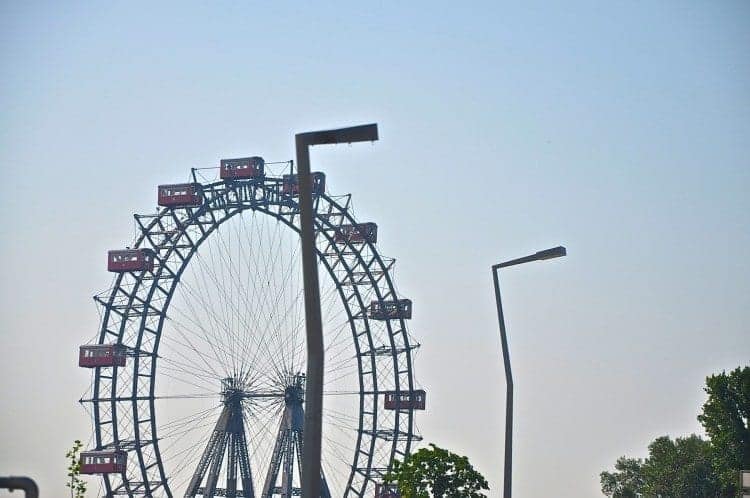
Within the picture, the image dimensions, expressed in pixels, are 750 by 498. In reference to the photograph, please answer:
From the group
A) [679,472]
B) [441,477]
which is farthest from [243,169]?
[679,472]

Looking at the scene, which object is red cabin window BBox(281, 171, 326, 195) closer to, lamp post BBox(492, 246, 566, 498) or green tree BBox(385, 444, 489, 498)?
green tree BBox(385, 444, 489, 498)

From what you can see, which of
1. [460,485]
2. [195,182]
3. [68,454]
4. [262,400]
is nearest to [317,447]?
[460,485]

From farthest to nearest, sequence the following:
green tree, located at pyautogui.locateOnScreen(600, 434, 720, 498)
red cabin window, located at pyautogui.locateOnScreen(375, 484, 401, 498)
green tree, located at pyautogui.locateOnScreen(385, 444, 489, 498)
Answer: green tree, located at pyautogui.locateOnScreen(600, 434, 720, 498)
red cabin window, located at pyautogui.locateOnScreen(375, 484, 401, 498)
green tree, located at pyautogui.locateOnScreen(385, 444, 489, 498)

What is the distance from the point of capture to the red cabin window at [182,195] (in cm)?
9012

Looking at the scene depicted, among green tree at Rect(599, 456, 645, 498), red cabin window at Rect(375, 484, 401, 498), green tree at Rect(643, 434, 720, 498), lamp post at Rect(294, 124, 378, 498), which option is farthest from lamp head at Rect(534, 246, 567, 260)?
green tree at Rect(599, 456, 645, 498)

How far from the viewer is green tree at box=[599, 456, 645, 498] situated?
15825 cm

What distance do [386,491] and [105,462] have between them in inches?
719

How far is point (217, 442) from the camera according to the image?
87750 millimetres

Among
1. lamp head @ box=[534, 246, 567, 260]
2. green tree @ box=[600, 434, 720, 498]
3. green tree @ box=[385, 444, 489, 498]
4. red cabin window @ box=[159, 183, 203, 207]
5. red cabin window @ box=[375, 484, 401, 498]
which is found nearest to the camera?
lamp head @ box=[534, 246, 567, 260]

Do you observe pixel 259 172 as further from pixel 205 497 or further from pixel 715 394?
pixel 715 394

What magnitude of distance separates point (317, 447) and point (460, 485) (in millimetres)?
34261

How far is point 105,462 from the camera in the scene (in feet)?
281

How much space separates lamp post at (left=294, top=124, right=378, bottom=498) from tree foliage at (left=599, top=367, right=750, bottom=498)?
296ft

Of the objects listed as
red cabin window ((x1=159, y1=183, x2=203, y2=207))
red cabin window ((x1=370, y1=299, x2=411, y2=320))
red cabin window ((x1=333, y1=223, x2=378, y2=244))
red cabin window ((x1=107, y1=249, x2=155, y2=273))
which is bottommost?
red cabin window ((x1=370, y1=299, x2=411, y2=320))
